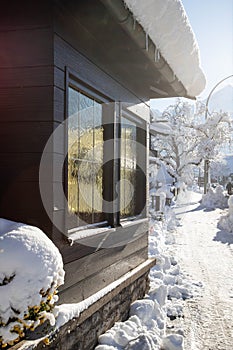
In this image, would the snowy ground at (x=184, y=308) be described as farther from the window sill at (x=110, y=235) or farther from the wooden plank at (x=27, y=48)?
the wooden plank at (x=27, y=48)

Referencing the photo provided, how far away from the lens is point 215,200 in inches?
827

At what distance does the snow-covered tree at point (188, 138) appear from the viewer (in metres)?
27.0

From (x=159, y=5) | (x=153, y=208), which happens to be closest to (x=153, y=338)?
(x=159, y=5)

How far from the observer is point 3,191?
2.55 m

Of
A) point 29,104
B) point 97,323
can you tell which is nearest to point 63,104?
point 29,104

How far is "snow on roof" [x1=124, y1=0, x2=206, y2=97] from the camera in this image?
2664 millimetres

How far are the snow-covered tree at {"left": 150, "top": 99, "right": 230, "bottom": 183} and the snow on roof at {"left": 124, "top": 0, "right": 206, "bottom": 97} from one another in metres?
22.5

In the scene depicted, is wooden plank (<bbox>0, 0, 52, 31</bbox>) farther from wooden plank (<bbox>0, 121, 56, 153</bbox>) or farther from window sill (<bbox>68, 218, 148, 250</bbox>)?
window sill (<bbox>68, 218, 148, 250</bbox>)

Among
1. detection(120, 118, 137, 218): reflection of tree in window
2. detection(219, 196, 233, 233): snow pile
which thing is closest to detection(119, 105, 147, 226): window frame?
detection(120, 118, 137, 218): reflection of tree in window

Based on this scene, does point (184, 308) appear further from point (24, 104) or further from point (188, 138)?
point (188, 138)

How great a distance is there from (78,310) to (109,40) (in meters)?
2.28

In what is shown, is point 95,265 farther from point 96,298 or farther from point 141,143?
point 141,143

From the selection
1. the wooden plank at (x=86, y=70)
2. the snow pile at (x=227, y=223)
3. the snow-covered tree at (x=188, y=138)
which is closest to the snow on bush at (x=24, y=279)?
the wooden plank at (x=86, y=70)

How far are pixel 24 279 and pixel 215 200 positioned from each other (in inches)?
789
